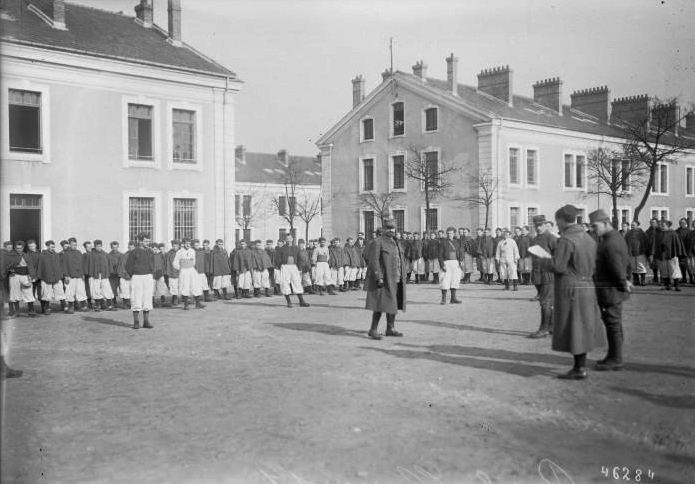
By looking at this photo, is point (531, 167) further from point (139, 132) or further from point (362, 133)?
point (139, 132)

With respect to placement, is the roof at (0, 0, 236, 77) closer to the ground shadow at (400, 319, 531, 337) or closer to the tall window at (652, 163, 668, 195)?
the ground shadow at (400, 319, 531, 337)

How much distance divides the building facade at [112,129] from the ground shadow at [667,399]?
53.3ft

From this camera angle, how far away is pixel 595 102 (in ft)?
141

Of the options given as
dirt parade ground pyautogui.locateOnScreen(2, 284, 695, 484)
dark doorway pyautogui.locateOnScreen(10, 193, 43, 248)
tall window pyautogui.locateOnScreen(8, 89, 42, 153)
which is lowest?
dirt parade ground pyautogui.locateOnScreen(2, 284, 695, 484)

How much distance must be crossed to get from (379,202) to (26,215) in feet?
74.6

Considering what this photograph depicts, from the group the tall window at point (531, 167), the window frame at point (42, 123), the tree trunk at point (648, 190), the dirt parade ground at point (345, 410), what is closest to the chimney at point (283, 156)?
the tall window at point (531, 167)

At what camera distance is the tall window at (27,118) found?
62.5ft

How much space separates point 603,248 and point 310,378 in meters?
4.11

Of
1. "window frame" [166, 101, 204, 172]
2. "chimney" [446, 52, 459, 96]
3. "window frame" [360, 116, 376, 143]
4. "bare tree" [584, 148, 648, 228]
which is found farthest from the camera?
"window frame" [360, 116, 376, 143]

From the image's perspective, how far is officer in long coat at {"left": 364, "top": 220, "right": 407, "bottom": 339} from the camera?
1090cm

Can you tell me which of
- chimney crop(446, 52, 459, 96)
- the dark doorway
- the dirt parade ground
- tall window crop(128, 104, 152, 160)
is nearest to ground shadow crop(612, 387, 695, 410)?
the dirt parade ground

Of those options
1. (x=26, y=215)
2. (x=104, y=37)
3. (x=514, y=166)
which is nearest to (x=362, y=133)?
(x=514, y=166)

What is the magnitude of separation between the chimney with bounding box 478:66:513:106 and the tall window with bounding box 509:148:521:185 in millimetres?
4111

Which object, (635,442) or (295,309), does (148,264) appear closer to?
(295,309)
